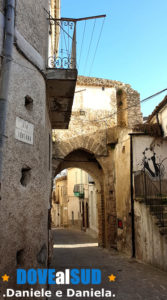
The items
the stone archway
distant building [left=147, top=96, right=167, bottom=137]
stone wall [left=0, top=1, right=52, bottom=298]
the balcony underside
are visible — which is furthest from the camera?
the stone archway

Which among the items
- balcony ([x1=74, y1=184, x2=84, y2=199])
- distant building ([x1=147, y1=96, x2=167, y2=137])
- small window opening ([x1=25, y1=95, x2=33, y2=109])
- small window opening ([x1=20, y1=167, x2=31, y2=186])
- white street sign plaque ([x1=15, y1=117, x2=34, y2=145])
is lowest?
balcony ([x1=74, y1=184, x2=84, y2=199])

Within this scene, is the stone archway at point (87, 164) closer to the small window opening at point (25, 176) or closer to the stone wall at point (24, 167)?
the stone wall at point (24, 167)

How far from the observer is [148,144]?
1029 centimetres

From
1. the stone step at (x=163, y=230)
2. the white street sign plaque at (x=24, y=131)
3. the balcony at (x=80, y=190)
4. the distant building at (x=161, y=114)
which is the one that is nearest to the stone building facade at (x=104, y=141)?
the distant building at (x=161, y=114)

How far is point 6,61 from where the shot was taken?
345 cm

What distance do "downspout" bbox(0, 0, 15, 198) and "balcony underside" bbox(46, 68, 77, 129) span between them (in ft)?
4.34

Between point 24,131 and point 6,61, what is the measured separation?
100 cm

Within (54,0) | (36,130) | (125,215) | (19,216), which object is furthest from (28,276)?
(54,0)

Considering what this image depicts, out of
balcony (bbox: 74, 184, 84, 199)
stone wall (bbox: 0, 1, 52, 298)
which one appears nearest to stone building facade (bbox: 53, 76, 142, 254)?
stone wall (bbox: 0, 1, 52, 298)

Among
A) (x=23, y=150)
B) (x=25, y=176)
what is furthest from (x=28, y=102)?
(x=25, y=176)

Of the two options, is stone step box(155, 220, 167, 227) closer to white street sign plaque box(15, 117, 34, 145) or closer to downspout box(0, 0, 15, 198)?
white street sign plaque box(15, 117, 34, 145)

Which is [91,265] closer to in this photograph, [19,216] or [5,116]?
[19,216]

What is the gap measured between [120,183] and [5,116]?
8.84 metres

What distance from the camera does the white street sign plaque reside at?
3555mm
